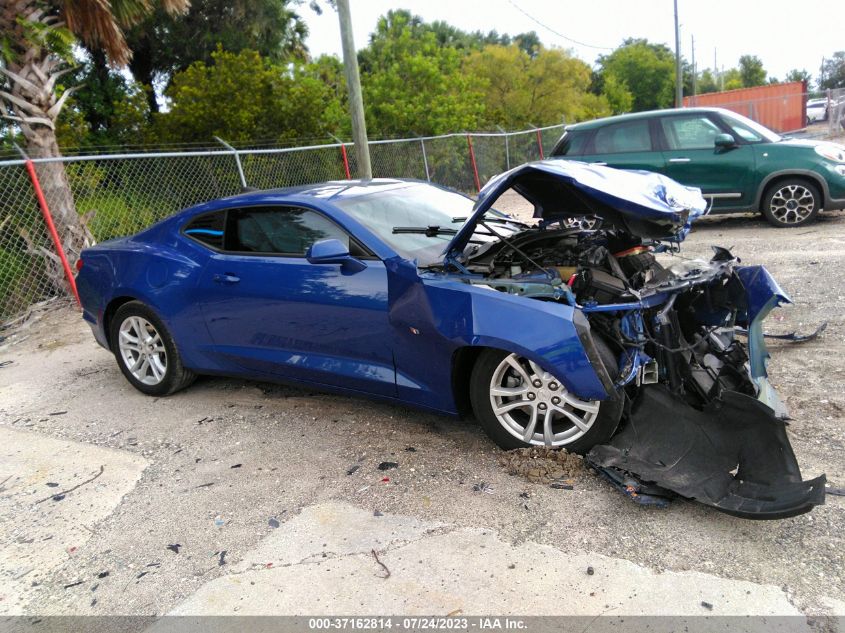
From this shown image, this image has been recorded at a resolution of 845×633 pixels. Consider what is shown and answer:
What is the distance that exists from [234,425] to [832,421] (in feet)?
12.2

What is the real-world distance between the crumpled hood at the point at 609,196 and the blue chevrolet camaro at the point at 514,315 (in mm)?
16

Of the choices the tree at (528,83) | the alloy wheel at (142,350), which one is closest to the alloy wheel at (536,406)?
the alloy wheel at (142,350)

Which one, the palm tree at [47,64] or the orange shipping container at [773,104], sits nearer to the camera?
the palm tree at [47,64]

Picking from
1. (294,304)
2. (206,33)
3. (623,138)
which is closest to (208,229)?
(294,304)

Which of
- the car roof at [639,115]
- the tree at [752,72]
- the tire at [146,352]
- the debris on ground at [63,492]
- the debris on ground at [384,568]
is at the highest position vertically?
the tree at [752,72]

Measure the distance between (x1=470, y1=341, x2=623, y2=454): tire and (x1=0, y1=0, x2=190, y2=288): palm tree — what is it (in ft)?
22.7

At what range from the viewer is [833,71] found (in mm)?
71562

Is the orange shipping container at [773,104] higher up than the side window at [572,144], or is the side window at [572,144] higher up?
the orange shipping container at [773,104]

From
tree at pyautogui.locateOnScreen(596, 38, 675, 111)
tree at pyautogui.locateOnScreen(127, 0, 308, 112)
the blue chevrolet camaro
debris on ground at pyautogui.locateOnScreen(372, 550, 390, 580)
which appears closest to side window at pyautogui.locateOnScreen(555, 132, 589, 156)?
the blue chevrolet camaro

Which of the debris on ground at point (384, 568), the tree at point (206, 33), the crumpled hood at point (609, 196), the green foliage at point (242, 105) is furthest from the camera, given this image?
the tree at point (206, 33)

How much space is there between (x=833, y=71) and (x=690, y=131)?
78.6 meters

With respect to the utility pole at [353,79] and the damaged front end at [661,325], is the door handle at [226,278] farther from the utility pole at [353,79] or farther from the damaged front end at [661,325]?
the utility pole at [353,79]

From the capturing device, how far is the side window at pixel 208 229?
15.5ft

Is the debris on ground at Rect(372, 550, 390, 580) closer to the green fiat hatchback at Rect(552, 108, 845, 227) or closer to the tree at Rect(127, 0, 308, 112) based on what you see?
the green fiat hatchback at Rect(552, 108, 845, 227)
